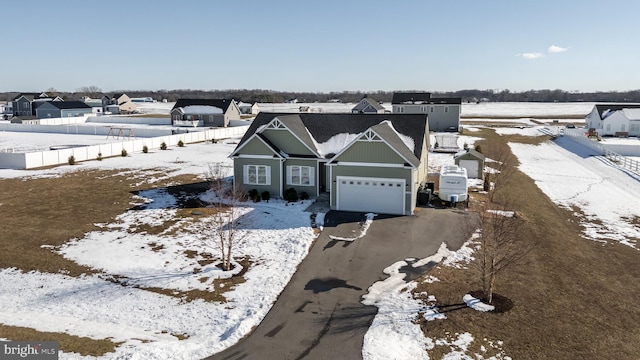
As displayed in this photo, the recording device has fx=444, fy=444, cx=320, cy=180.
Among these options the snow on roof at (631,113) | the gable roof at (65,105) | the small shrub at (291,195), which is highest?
the gable roof at (65,105)

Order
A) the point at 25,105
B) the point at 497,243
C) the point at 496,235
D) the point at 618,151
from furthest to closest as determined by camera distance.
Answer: the point at 25,105, the point at 618,151, the point at 496,235, the point at 497,243

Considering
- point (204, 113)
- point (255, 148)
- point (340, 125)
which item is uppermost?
point (204, 113)

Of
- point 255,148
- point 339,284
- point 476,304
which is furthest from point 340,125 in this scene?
point 476,304

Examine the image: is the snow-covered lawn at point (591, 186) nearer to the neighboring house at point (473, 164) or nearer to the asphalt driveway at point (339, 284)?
the neighboring house at point (473, 164)

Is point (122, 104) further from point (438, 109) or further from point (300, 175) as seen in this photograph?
point (300, 175)

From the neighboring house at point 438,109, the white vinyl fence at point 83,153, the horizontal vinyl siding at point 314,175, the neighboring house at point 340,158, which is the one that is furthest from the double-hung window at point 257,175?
the neighboring house at point 438,109

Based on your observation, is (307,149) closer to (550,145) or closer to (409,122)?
(409,122)
